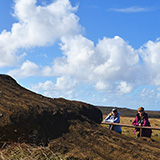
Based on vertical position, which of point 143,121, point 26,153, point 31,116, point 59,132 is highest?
point 143,121

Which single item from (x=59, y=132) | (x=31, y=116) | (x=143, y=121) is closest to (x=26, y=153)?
Answer: (x=31, y=116)

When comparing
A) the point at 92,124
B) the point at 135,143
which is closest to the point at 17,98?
the point at 92,124

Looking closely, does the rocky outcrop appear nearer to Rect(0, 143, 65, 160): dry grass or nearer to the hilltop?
the hilltop

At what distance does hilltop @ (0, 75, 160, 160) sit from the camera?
22.2 feet

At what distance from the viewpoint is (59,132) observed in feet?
24.3

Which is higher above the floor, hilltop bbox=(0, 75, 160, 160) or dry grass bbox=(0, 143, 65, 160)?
hilltop bbox=(0, 75, 160, 160)

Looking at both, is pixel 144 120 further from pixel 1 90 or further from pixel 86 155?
pixel 1 90

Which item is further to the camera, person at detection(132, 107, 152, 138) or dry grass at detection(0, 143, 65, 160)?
person at detection(132, 107, 152, 138)

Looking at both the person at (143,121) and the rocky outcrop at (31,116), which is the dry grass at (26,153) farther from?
the person at (143,121)

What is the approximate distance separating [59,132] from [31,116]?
3.11 ft

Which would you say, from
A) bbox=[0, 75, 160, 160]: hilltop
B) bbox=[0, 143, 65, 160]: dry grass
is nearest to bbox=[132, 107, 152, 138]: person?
bbox=[0, 75, 160, 160]: hilltop

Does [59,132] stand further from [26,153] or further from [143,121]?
[143,121]

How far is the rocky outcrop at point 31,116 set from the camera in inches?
269

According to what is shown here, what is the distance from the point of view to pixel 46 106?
7734 mm
